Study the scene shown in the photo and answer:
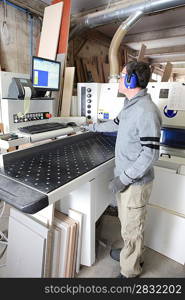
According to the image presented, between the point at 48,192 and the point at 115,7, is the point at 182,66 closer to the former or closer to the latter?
the point at 115,7

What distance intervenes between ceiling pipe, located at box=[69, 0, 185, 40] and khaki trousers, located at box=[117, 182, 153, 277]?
7.43ft

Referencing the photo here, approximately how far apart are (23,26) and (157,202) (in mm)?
2778

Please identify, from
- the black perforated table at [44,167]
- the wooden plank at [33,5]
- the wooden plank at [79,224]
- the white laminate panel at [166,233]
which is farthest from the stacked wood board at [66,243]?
the wooden plank at [33,5]

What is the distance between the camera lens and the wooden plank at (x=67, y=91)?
2434 mm

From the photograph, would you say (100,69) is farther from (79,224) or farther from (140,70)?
(79,224)

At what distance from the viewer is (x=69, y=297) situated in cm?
110

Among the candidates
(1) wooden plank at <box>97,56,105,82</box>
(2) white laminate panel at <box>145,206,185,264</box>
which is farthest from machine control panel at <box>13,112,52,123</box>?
(1) wooden plank at <box>97,56,105,82</box>

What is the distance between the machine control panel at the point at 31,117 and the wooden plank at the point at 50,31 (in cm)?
106

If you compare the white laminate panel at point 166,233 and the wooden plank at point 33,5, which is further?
the wooden plank at point 33,5

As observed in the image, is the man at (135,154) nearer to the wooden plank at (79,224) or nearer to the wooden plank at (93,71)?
the wooden plank at (79,224)

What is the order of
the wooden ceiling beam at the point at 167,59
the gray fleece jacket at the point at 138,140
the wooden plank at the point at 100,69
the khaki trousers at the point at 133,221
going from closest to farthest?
the gray fleece jacket at the point at 138,140
the khaki trousers at the point at 133,221
the wooden plank at the point at 100,69
the wooden ceiling beam at the point at 167,59

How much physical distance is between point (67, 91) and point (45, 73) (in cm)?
65

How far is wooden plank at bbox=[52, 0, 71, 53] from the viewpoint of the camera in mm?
2479

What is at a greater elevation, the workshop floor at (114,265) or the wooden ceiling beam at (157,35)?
the wooden ceiling beam at (157,35)
